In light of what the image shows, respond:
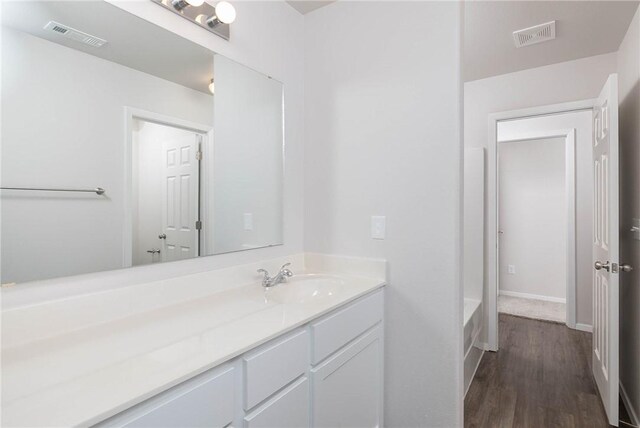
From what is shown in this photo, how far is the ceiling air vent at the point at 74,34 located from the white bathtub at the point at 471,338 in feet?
7.87

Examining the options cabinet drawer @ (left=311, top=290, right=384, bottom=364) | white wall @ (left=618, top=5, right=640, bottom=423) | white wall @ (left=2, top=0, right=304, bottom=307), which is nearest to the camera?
white wall @ (left=2, top=0, right=304, bottom=307)

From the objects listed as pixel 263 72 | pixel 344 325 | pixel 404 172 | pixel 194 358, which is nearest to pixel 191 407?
pixel 194 358

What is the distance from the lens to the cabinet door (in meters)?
1.25

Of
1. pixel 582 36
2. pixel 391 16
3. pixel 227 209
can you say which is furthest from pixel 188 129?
pixel 582 36

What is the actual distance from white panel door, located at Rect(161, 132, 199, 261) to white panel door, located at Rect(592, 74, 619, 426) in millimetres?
2234

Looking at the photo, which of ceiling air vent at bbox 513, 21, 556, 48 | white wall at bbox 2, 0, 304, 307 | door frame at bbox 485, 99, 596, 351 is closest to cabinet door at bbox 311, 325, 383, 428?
white wall at bbox 2, 0, 304, 307

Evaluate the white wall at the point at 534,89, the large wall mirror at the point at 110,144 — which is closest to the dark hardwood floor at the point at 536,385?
the white wall at the point at 534,89

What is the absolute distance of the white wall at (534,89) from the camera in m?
2.67

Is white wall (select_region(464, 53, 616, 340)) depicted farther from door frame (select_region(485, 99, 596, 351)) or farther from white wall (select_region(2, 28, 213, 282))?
white wall (select_region(2, 28, 213, 282))

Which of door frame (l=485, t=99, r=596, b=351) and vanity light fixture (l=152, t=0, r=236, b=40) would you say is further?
door frame (l=485, t=99, r=596, b=351)

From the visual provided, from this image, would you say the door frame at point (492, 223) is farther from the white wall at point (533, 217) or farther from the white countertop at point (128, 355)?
the white countertop at point (128, 355)

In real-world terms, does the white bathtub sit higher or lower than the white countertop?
lower

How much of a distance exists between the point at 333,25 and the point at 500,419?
258cm

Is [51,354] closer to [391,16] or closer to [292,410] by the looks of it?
[292,410]
